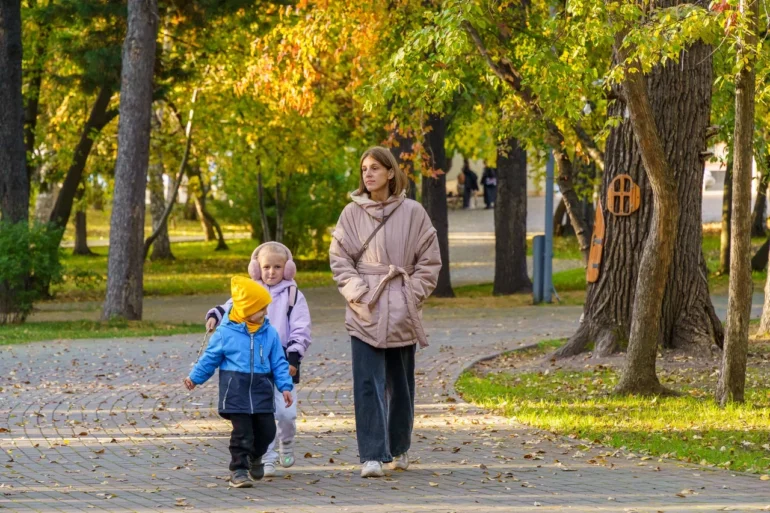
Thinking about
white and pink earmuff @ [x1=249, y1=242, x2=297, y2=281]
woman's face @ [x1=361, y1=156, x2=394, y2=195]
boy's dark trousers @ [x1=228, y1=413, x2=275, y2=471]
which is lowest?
boy's dark trousers @ [x1=228, y1=413, x2=275, y2=471]

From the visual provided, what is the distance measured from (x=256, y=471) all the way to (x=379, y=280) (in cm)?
130

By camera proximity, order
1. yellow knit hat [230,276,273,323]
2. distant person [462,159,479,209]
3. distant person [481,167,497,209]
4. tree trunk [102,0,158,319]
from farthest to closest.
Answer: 1. distant person [462,159,479,209]
2. distant person [481,167,497,209]
3. tree trunk [102,0,158,319]
4. yellow knit hat [230,276,273,323]

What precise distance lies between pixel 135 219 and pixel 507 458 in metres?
11.6

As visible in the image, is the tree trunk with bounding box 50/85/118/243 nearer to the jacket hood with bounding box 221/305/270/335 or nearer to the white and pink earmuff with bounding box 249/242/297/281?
the white and pink earmuff with bounding box 249/242/297/281

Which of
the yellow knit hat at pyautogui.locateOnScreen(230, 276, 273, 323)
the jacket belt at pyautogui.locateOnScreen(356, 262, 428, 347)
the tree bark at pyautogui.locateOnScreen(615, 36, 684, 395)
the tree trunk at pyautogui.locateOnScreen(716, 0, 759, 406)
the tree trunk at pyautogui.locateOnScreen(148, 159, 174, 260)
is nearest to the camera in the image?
the yellow knit hat at pyautogui.locateOnScreen(230, 276, 273, 323)

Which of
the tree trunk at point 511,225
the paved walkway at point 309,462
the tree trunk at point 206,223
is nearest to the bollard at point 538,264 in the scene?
the tree trunk at point 511,225

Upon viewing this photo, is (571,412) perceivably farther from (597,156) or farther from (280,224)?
(280,224)

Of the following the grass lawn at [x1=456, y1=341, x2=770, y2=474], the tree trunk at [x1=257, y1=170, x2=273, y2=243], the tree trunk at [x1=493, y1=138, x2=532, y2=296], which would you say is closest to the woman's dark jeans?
the grass lawn at [x1=456, y1=341, x2=770, y2=474]

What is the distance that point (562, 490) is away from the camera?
6.86 m

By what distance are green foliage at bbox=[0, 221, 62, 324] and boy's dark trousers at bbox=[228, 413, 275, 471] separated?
39.2 feet

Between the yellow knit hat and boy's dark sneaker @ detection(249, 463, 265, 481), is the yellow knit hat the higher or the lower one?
the higher one

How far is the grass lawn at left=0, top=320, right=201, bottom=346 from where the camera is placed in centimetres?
1688

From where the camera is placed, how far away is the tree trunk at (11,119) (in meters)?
19.9

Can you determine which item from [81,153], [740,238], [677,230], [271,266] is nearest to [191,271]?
[81,153]
